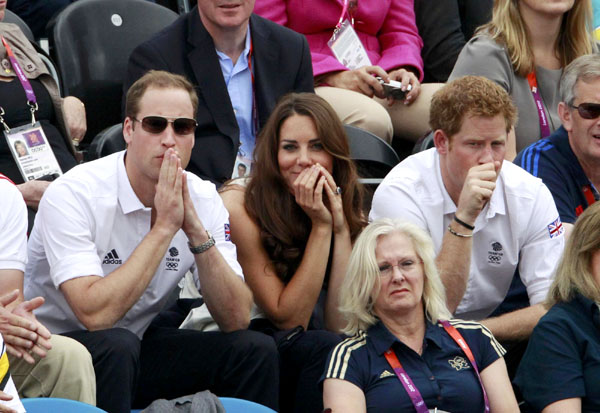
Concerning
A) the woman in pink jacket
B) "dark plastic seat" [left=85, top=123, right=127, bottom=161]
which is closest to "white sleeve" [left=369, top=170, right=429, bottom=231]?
the woman in pink jacket

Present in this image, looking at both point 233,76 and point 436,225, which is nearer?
point 436,225

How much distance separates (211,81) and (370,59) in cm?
131

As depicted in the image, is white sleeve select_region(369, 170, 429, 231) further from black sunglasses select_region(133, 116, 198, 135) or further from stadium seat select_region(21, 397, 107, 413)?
stadium seat select_region(21, 397, 107, 413)

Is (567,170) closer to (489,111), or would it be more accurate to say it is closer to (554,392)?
(489,111)

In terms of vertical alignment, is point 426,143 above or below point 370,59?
below

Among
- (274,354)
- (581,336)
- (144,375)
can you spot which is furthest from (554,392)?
(144,375)

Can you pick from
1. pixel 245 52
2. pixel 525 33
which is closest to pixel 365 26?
pixel 525 33

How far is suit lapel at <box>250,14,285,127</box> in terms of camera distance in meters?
5.24

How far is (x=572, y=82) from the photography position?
197 inches

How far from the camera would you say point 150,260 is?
395 cm

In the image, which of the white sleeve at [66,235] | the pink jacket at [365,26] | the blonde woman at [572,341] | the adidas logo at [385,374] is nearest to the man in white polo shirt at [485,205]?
the blonde woman at [572,341]

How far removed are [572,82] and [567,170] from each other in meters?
0.40

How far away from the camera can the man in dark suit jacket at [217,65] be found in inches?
199

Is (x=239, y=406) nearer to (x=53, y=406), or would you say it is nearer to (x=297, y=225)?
(x=53, y=406)
